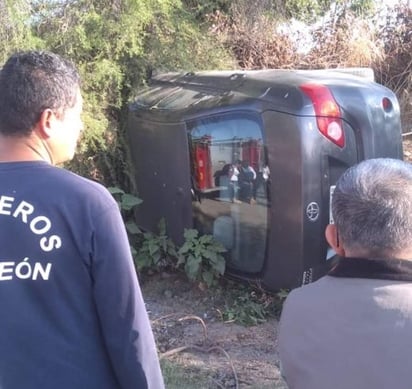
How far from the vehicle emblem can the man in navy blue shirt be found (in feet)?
8.00

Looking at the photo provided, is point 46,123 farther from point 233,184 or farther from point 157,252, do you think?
point 157,252

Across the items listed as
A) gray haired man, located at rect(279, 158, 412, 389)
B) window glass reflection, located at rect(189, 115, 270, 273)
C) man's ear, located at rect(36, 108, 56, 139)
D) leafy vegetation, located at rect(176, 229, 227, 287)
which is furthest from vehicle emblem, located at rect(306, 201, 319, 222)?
man's ear, located at rect(36, 108, 56, 139)

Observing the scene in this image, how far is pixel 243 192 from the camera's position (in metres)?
4.62

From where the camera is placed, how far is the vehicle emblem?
14.0 feet

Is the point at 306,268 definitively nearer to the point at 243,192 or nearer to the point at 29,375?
the point at 243,192

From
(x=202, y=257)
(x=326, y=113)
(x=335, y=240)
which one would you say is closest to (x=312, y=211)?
(x=326, y=113)

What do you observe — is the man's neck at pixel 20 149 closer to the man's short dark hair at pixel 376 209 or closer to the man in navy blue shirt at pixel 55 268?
the man in navy blue shirt at pixel 55 268

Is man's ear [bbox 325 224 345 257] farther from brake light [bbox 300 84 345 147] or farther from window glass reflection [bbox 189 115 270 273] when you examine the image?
window glass reflection [bbox 189 115 270 273]

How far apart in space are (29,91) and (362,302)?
3.42ft

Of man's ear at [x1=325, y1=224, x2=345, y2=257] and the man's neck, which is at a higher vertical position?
the man's neck

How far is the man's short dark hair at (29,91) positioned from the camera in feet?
6.35

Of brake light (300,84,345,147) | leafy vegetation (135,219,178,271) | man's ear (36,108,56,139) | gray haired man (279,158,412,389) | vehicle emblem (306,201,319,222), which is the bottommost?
leafy vegetation (135,219,178,271)

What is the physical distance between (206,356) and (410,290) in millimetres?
2794

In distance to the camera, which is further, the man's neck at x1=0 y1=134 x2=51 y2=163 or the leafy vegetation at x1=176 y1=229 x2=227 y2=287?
the leafy vegetation at x1=176 y1=229 x2=227 y2=287
